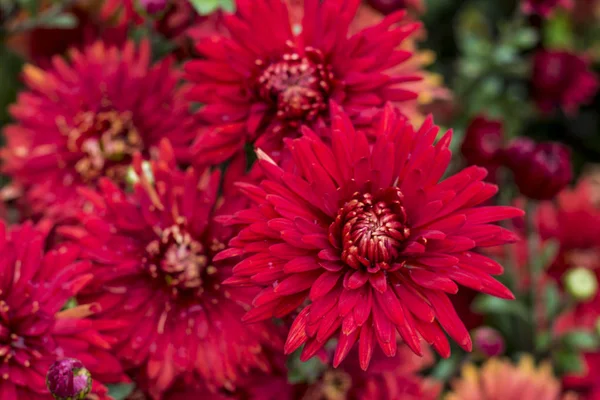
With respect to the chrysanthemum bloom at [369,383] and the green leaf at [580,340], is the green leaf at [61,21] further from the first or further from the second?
the green leaf at [580,340]

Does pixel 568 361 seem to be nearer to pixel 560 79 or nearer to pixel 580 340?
pixel 580 340

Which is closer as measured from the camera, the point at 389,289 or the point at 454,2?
the point at 389,289

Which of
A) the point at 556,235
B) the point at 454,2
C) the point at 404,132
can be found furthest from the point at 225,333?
the point at 454,2

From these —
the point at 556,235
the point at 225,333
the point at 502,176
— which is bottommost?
the point at 556,235

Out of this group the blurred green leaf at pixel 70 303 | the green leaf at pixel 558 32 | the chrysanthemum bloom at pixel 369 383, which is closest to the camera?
the blurred green leaf at pixel 70 303

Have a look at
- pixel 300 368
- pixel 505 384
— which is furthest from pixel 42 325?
pixel 505 384

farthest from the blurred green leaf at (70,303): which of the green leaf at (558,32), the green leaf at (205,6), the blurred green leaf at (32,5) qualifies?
the green leaf at (558,32)

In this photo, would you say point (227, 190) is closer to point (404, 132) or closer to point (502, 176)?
point (404, 132)
